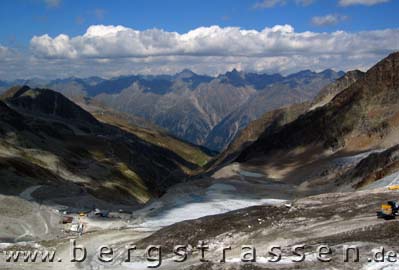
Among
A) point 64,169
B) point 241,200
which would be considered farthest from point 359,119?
point 64,169

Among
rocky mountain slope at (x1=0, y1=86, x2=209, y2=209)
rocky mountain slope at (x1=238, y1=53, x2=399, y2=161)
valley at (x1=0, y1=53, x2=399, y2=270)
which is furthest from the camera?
rocky mountain slope at (x1=238, y1=53, x2=399, y2=161)

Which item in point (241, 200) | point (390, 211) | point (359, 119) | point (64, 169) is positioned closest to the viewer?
point (390, 211)

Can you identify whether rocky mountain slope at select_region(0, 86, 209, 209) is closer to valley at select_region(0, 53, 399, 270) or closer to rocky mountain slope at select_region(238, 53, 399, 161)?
valley at select_region(0, 53, 399, 270)

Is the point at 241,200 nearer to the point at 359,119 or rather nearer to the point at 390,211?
the point at 390,211

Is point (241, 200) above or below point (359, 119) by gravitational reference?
below

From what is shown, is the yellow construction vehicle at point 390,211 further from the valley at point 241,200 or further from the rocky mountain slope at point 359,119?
the rocky mountain slope at point 359,119

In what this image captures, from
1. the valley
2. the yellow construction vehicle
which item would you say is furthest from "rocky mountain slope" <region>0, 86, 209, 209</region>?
the yellow construction vehicle

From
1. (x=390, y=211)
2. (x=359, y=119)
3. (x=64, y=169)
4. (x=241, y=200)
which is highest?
(x=390, y=211)

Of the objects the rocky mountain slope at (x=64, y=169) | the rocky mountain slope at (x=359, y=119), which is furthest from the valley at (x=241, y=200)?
the rocky mountain slope at (x=64, y=169)

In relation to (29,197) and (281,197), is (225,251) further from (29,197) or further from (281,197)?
(281,197)

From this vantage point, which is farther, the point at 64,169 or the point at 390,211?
the point at 64,169

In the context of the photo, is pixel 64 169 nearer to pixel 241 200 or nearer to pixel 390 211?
pixel 241 200

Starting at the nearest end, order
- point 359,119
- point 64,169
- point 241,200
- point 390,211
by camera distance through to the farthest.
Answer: point 390,211
point 241,200
point 64,169
point 359,119
